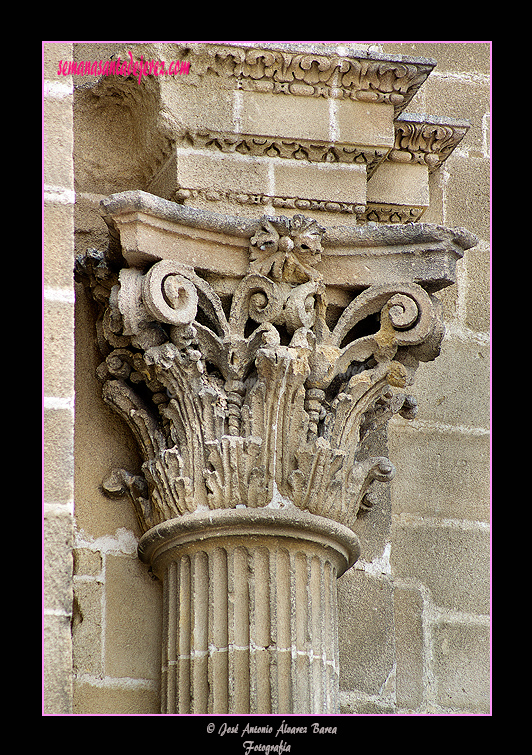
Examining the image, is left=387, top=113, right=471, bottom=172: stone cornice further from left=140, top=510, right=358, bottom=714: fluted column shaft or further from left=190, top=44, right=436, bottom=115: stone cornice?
left=140, top=510, right=358, bottom=714: fluted column shaft

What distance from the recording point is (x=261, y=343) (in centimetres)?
397

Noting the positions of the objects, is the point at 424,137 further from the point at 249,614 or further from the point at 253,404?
the point at 249,614

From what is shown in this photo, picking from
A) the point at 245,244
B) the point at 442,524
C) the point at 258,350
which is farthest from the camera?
the point at 442,524

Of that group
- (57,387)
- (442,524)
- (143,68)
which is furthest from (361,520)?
(57,387)

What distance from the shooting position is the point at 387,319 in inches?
162

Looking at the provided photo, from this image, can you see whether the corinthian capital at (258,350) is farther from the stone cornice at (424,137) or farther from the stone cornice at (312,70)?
the stone cornice at (424,137)

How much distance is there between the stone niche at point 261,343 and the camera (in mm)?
3865

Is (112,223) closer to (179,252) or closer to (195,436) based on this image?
(179,252)

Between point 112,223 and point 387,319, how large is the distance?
85 cm

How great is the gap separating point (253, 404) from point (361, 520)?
2.20 ft

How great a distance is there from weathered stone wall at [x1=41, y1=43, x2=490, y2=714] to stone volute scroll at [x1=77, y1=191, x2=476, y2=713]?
0.11 metres

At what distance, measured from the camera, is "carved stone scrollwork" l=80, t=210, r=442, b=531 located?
392 centimetres
